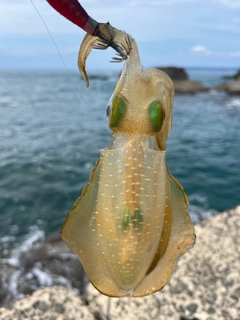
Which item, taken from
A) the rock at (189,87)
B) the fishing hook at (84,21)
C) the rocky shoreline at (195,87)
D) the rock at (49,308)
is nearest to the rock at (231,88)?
the rocky shoreline at (195,87)

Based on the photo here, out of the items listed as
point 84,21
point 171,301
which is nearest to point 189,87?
point 171,301

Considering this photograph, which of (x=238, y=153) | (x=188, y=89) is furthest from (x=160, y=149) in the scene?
(x=188, y=89)

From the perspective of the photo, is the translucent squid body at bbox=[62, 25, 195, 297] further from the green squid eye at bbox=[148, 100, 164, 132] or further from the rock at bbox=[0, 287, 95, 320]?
the rock at bbox=[0, 287, 95, 320]

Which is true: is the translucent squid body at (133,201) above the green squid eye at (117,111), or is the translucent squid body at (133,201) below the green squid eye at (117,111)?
below

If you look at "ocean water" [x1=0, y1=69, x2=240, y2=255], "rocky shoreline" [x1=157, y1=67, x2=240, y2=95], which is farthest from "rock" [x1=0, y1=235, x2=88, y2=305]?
"rocky shoreline" [x1=157, y1=67, x2=240, y2=95]

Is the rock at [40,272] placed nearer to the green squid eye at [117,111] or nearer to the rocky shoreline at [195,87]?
the green squid eye at [117,111]

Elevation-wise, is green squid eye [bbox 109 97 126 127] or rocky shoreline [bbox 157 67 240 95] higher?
green squid eye [bbox 109 97 126 127]

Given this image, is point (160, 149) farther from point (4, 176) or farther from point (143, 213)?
point (4, 176)
